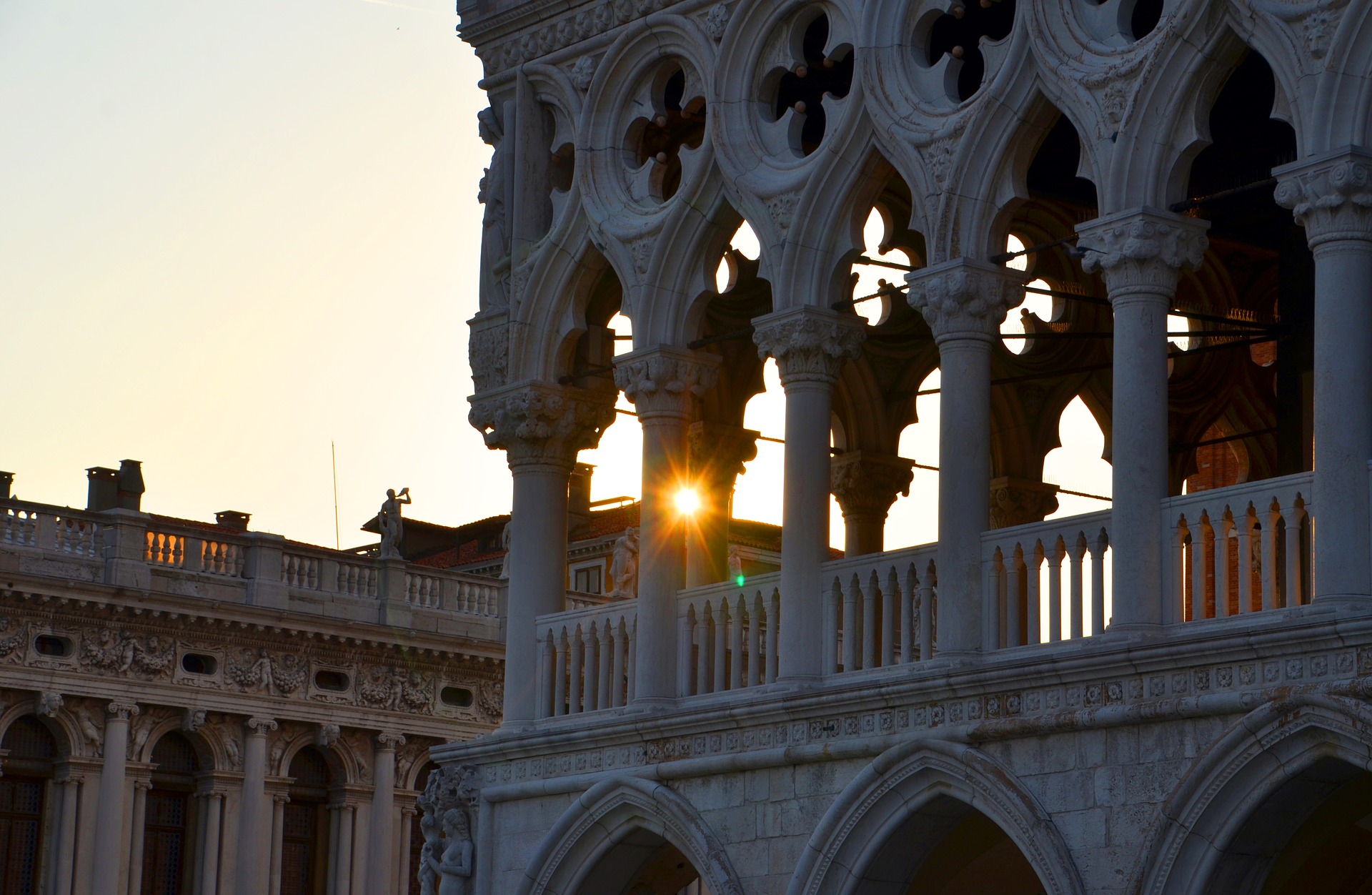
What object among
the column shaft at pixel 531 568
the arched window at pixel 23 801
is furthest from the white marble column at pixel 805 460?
the arched window at pixel 23 801

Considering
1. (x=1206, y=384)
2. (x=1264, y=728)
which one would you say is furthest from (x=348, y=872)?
(x=1264, y=728)

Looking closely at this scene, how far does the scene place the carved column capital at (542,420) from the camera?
18.2 m

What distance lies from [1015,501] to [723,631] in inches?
162

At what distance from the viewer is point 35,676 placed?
35.9 m

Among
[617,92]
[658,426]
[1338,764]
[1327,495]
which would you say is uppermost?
[617,92]

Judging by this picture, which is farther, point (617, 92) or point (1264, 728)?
point (617, 92)

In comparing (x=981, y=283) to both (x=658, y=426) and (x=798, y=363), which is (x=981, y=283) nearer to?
(x=798, y=363)

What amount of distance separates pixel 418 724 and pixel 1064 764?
27864 millimetres

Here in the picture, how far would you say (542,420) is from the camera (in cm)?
1825

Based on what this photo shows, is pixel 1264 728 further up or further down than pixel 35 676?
further down

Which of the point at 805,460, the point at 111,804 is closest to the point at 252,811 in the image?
the point at 111,804

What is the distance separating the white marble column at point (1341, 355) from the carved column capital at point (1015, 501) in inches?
263

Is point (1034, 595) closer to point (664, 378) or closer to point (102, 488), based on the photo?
point (664, 378)

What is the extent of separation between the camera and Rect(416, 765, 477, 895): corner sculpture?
17953mm
